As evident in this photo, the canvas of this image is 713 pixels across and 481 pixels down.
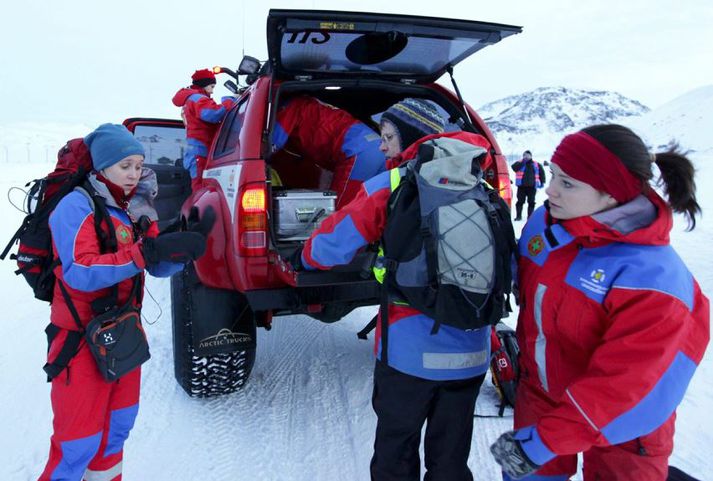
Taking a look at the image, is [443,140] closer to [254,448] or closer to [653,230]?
[653,230]

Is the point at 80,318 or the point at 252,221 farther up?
the point at 252,221

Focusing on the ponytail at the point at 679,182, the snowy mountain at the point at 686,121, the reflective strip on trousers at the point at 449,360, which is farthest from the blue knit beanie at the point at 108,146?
the snowy mountain at the point at 686,121

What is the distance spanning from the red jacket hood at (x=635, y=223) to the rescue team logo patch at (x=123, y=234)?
1.77 m

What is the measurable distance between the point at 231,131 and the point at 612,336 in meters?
2.72

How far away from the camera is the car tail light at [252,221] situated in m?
2.67

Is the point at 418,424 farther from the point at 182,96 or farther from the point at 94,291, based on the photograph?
the point at 182,96

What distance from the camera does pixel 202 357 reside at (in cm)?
298

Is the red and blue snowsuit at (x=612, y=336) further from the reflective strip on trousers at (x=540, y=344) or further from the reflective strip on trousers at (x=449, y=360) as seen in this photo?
the reflective strip on trousers at (x=449, y=360)

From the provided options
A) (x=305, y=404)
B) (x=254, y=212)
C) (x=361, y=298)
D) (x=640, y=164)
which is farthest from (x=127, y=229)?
(x=640, y=164)

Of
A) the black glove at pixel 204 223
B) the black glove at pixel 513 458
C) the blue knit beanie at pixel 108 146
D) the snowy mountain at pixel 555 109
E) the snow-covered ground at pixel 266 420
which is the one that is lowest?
the snowy mountain at pixel 555 109

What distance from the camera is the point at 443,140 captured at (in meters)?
1.82

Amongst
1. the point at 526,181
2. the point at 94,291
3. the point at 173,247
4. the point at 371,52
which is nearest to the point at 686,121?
the point at 526,181

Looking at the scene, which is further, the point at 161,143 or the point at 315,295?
the point at 161,143

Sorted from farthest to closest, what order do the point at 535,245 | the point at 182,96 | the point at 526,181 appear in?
the point at 526,181, the point at 182,96, the point at 535,245
